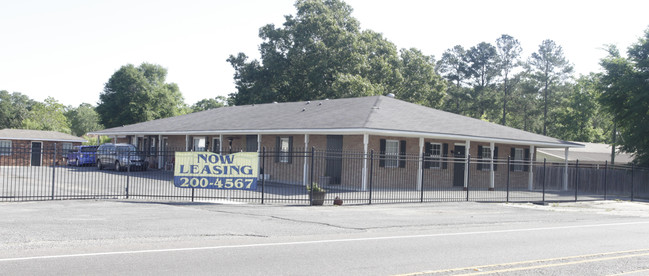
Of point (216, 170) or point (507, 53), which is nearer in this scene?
point (216, 170)

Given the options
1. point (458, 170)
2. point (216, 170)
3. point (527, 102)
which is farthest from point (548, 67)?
point (216, 170)

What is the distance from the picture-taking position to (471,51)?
70.6 m

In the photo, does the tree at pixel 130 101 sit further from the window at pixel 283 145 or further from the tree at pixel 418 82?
the window at pixel 283 145

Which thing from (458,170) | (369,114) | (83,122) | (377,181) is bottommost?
(377,181)

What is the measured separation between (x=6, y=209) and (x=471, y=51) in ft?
211

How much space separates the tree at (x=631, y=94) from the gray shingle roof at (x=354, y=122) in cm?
669

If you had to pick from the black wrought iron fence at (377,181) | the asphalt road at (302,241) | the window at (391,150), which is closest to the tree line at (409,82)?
the black wrought iron fence at (377,181)

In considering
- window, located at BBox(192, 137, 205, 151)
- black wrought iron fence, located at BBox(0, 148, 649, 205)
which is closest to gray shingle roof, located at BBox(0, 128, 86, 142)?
black wrought iron fence, located at BBox(0, 148, 649, 205)

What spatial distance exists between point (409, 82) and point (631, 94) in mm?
21078

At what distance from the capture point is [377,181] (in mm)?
24938

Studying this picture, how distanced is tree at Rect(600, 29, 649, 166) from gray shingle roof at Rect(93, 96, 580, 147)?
6.69 metres

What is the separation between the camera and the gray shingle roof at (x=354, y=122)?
24.5 metres

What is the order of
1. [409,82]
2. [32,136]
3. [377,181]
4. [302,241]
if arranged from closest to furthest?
[302,241], [377,181], [32,136], [409,82]

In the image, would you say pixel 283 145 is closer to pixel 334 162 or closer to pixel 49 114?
pixel 334 162
